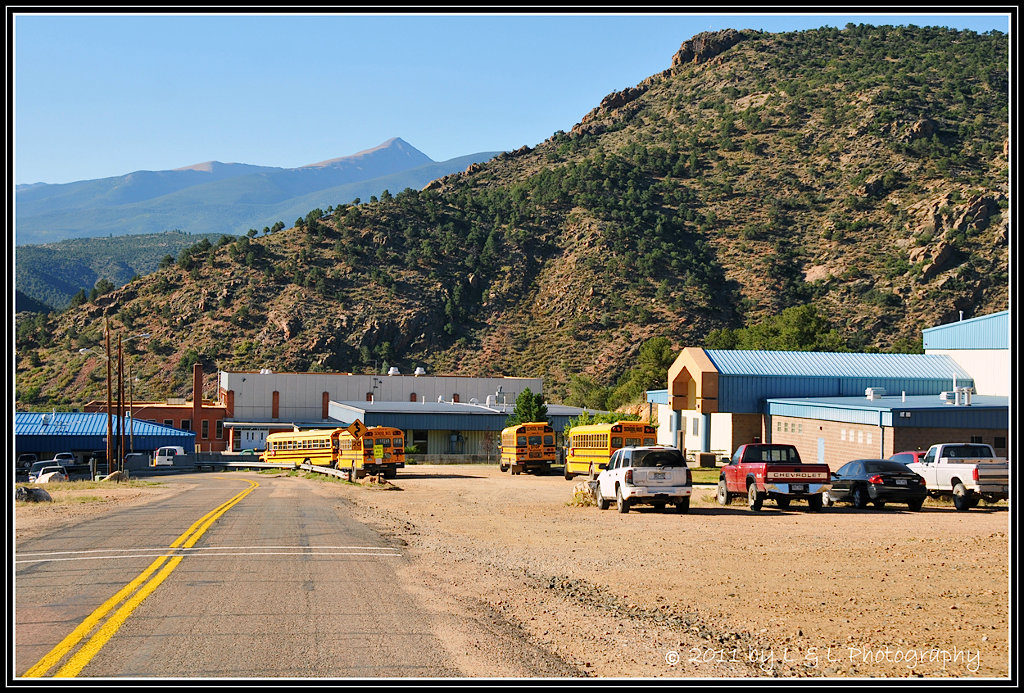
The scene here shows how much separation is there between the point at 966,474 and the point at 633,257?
95316 millimetres

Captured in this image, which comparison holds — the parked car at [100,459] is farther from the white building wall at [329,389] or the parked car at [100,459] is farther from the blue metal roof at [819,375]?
the blue metal roof at [819,375]

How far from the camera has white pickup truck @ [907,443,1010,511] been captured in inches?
1084

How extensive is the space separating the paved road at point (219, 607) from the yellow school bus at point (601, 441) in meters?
23.8

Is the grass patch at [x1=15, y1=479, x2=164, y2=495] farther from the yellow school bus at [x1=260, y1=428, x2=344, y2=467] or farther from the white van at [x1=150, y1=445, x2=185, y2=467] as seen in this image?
the white van at [x1=150, y1=445, x2=185, y2=467]

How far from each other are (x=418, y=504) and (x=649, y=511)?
9056 mm

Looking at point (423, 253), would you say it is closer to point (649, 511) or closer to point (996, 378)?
point (996, 378)

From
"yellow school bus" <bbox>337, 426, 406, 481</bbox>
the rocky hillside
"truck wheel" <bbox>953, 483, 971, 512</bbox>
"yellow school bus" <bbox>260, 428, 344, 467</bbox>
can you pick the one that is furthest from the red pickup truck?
the rocky hillside

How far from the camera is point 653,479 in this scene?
27.8 m

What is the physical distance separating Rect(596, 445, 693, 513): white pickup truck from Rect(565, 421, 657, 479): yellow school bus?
15.4 meters

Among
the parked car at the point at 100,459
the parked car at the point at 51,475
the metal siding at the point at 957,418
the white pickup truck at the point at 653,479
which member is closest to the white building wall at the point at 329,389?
the parked car at the point at 100,459

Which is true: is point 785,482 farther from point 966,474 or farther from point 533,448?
point 533,448

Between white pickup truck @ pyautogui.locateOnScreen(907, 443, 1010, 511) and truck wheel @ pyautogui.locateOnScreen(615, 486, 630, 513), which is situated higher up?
white pickup truck @ pyautogui.locateOnScreen(907, 443, 1010, 511)

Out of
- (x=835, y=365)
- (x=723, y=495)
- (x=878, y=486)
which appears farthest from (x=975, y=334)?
(x=723, y=495)
